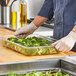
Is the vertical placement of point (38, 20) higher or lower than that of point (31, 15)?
higher

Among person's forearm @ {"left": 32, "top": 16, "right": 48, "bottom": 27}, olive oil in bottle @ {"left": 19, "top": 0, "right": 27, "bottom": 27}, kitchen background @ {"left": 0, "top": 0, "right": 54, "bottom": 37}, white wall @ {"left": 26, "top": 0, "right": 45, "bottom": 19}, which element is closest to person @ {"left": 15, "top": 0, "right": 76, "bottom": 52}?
person's forearm @ {"left": 32, "top": 16, "right": 48, "bottom": 27}

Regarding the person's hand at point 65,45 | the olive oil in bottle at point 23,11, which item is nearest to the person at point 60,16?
the person's hand at point 65,45

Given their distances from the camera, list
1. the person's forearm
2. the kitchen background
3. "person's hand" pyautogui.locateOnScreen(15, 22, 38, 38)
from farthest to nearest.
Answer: the kitchen background, the person's forearm, "person's hand" pyautogui.locateOnScreen(15, 22, 38, 38)

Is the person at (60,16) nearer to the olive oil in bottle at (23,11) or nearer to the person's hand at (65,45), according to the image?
the person's hand at (65,45)

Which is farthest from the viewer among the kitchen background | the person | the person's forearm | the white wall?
the white wall

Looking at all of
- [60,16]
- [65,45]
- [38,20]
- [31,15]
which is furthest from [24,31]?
[31,15]

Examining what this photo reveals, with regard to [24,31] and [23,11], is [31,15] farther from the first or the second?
[24,31]

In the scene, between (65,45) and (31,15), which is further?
(31,15)

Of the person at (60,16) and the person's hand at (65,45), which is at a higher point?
the person at (60,16)

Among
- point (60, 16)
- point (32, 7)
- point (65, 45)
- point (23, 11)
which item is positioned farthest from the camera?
point (32, 7)

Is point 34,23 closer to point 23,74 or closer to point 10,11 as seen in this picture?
point 23,74

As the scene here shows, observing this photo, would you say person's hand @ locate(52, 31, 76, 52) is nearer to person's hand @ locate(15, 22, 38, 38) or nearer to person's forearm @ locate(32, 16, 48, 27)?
person's hand @ locate(15, 22, 38, 38)

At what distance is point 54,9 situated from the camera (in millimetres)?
2814

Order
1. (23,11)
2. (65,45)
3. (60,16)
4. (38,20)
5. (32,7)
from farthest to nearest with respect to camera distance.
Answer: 1. (32,7)
2. (23,11)
3. (38,20)
4. (60,16)
5. (65,45)
